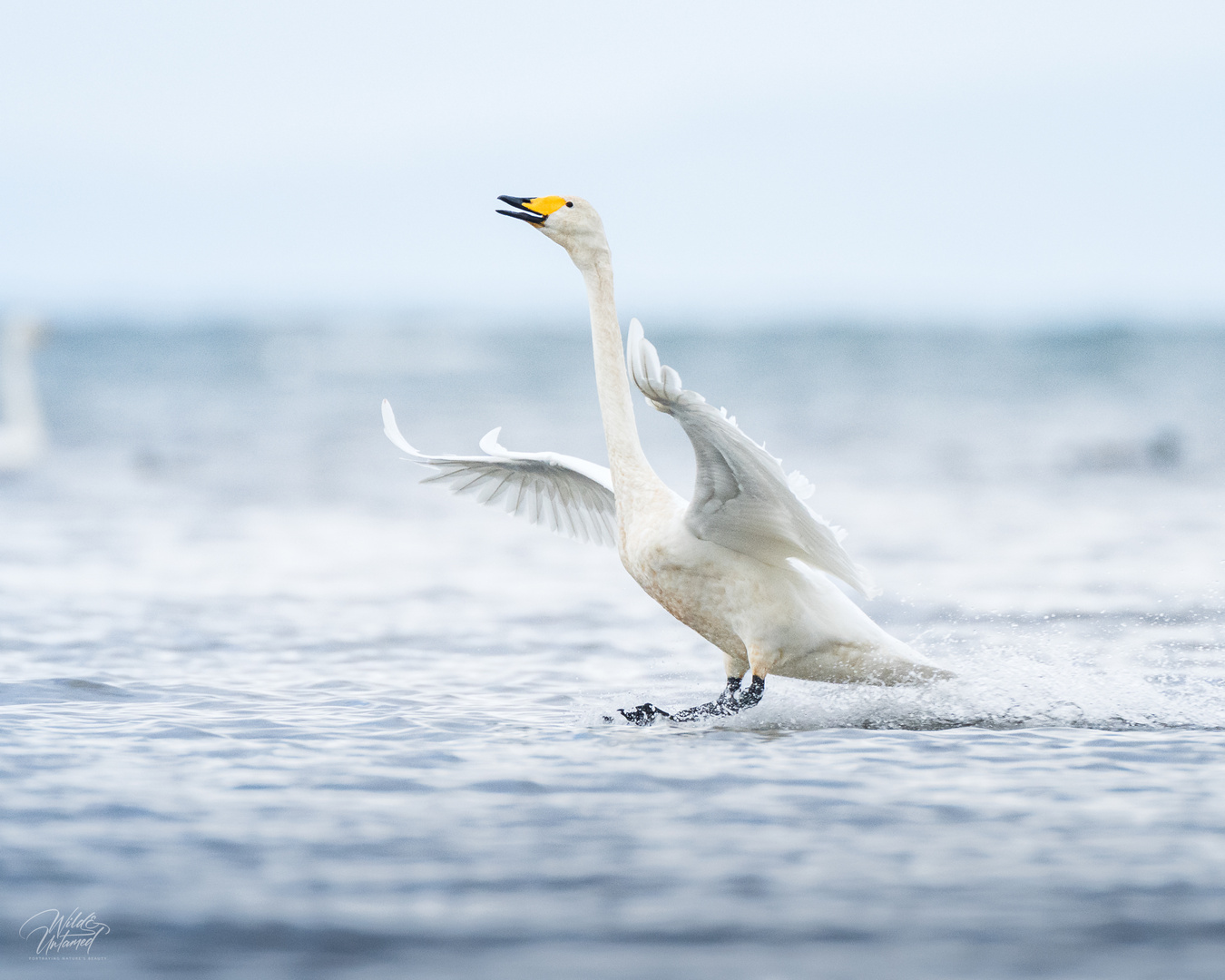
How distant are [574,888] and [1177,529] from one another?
9.72 m

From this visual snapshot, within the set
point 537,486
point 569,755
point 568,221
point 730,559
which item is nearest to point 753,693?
point 730,559

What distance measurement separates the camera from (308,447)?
22.3 m

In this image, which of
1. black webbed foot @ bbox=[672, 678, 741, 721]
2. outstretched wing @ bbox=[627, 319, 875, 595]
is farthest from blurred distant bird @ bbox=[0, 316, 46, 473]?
outstretched wing @ bbox=[627, 319, 875, 595]

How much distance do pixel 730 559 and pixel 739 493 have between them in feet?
1.83

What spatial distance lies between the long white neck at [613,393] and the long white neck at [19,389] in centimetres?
1243

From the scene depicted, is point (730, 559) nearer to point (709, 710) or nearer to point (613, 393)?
point (709, 710)

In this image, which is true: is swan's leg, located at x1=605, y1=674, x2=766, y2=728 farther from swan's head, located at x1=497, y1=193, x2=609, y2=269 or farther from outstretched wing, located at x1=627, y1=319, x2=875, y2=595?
swan's head, located at x1=497, y1=193, x2=609, y2=269

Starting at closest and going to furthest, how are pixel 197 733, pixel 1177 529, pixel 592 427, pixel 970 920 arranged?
pixel 970 920, pixel 197 733, pixel 1177 529, pixel 592 427

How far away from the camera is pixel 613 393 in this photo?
22.5ft

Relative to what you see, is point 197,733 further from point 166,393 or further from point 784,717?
point 166,393

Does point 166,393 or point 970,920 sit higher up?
point 166,393

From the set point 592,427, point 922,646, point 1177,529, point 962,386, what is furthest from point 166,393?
point 922,646

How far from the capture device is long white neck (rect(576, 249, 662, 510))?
6.75 metres

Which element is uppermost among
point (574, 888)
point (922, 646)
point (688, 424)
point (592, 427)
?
point (592, 427)
